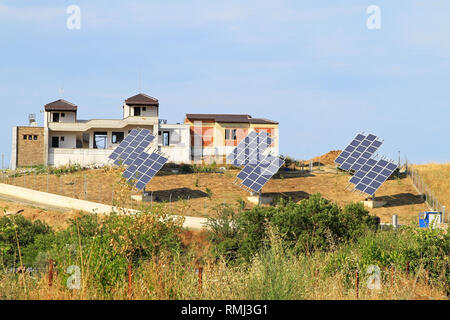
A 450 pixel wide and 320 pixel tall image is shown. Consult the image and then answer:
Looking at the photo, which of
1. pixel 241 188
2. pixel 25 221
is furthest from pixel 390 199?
pixel 25 221

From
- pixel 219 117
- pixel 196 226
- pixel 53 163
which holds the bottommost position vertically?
pixel 196 226

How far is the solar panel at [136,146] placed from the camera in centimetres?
5762

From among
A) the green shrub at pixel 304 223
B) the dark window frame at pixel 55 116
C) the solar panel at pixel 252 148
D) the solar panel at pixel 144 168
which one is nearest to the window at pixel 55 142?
the dark window frame at pixel 55 116

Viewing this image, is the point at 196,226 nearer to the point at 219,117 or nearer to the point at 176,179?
the point at 176,179

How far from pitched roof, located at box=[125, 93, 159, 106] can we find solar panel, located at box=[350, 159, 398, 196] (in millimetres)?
26614

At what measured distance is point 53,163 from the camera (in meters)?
68.1

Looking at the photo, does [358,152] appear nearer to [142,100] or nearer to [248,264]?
[142,100]

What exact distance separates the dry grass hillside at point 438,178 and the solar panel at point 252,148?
17.1 metres

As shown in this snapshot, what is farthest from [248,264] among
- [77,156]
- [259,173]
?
[77,156]

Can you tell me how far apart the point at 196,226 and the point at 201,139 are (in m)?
26.9

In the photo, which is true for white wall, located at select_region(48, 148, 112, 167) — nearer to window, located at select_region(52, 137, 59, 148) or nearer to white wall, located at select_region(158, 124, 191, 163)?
window, located at select_region(52, 137, 59, 148)

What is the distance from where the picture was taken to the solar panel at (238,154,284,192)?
5581 centimetres

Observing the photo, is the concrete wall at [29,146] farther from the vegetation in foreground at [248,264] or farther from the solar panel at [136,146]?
Result: the vegetation in foreground at [248,264]

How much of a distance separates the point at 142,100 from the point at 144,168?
1908cm
